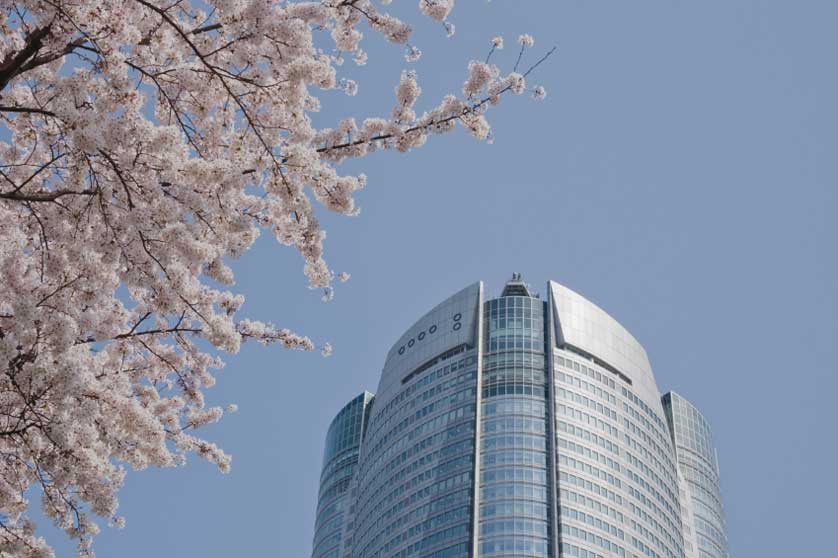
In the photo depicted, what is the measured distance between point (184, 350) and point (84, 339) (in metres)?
2.09

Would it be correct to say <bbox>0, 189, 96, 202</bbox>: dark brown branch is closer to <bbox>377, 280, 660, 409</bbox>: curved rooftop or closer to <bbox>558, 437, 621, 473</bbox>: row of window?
<bbox>558, 437, 621, 473</bbox>: row of window

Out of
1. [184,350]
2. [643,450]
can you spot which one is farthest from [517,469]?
[184,350]

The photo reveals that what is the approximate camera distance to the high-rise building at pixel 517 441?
126 m

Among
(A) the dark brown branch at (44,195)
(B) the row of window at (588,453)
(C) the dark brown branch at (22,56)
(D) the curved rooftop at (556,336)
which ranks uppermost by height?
(D) the curved rooftop at (556,336)

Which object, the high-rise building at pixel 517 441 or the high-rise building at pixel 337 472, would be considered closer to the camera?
the high-rise building at pixel 517 441

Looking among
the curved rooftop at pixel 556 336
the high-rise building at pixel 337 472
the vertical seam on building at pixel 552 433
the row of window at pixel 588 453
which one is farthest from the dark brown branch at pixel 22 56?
the high-rise building at pixel 337 472

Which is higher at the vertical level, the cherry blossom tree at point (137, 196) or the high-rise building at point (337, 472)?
the high-rise building at point (337, 472)

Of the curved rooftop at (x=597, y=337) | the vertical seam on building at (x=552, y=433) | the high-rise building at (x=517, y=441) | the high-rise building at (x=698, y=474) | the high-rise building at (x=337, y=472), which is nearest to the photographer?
the vertical seam on building at (x=552, y=433)

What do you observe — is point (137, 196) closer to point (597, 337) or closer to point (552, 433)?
point (552, 433)

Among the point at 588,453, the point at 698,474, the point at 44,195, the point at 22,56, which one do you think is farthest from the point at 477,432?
the point at 22,56

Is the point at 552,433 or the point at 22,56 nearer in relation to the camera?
the point at 22,56

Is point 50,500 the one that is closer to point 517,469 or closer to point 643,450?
point 517,469

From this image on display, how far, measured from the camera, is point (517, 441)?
132 meters

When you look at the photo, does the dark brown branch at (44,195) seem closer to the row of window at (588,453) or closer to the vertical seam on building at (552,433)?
the vertical seam on building at (552,433)
